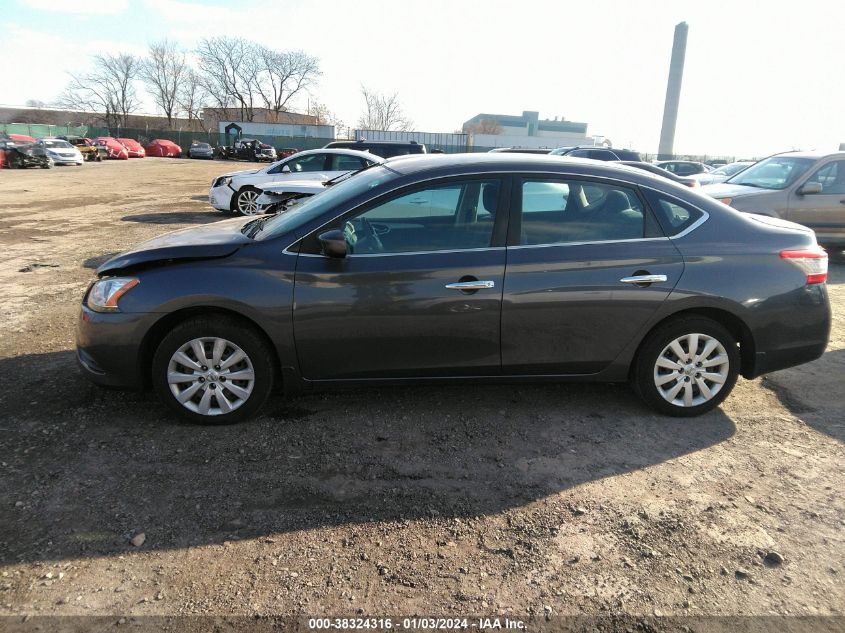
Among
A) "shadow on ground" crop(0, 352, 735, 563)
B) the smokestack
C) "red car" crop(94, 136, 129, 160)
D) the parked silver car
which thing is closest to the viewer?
"shadow on ground" crop(0, 352, 735, 563)

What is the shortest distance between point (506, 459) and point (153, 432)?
2231 mm

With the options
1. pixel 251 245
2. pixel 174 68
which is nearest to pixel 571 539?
pixel 251 245

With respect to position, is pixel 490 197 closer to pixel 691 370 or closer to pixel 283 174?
pixel 691 370

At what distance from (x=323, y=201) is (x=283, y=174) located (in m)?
9.56

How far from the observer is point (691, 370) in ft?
13.7

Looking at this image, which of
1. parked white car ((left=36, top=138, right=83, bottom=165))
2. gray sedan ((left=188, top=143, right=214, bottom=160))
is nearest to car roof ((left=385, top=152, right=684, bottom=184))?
parked white car ((left=36, top=138, right=83, bottom=165))

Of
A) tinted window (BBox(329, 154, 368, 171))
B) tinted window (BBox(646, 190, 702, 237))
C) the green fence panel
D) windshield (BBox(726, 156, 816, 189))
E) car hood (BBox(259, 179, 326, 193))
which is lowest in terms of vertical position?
car hood (BBox(259, 179, 326, 193))

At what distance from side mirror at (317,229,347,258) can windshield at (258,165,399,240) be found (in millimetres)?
285

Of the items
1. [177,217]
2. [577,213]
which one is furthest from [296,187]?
[577,213]

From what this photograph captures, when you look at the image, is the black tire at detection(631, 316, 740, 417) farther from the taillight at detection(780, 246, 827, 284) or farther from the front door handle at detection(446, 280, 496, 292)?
the front door handle at detection(446, 280, 496, 292)

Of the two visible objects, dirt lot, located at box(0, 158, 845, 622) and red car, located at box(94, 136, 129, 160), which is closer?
dirt lot, located at box(0, 158, 845, 622)

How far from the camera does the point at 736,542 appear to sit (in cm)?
296

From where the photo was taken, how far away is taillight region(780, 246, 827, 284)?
13.7ft

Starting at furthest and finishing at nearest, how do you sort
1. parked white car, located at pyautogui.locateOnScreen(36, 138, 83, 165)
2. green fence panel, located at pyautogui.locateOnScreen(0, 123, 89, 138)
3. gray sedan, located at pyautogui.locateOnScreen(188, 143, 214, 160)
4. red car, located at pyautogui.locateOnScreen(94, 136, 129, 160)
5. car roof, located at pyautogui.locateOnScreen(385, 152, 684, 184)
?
gray sedan, located at pyautogui.locateOnScreen(188, 143, 214, 160) → green fence panel, located at pyautogui.locateOnScreen(0, 123, 89, 138) → red car, located at pyautogui.locateOnScreen(94, 136, 129, 160) → parked white car, located at pyautogui.locateOnScreen(36, 138, 83, 165) → car roof, located at pyautogui.locateOnScreen(385, 152, 684, 184)
